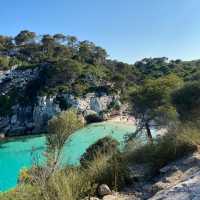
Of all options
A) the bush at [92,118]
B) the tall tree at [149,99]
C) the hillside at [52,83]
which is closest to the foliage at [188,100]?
the tall tree at [149,99]

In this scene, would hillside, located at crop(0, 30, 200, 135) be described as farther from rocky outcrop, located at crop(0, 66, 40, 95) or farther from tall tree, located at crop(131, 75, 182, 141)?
tall tree, located at crop(131, 75, 182, 141)

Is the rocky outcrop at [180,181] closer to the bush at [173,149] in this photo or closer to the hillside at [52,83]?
the bush at [173,149]

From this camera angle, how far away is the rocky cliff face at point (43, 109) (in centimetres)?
4362

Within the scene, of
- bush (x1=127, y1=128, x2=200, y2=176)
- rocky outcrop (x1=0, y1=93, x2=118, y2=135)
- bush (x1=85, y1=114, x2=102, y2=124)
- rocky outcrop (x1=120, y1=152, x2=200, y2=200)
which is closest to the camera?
rocky outcrop (x1=120, y1=152, x2=200, y2=200)

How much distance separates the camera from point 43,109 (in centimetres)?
4488

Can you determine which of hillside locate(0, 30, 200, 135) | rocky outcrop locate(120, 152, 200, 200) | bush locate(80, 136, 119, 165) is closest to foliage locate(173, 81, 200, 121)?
bush locate(80, 136, 119, 165)

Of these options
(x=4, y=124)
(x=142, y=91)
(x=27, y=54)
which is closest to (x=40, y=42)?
(x=27, y=54)

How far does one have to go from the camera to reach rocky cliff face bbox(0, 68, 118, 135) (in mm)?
43625

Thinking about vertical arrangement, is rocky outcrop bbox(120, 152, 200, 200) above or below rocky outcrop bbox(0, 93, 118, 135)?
below

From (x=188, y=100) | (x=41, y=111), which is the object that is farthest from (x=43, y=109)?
(x=188, y=100)

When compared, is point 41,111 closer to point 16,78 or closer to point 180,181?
point 16,78

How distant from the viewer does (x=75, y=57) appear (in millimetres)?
58656

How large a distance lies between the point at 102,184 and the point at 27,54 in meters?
60.7

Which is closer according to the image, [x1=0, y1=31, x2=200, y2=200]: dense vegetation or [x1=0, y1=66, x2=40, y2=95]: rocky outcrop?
[x1=0, y1=31, x2=200, y2=200]: dense vegetation
